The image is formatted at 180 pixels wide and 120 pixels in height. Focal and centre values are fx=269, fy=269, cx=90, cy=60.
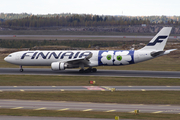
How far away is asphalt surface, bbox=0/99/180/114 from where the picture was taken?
72.3 ft

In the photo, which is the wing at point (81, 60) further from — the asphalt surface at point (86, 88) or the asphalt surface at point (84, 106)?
the asphalt surface at point (84, 106)

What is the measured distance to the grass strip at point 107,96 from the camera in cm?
2602

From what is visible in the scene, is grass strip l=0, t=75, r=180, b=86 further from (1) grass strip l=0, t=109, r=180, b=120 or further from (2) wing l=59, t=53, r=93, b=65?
(1) grass strip l=0, t=109, r=180, b=120

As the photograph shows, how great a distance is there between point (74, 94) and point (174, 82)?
52.2 ft

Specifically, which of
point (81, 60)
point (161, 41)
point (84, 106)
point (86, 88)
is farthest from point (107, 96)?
point (161, 41)

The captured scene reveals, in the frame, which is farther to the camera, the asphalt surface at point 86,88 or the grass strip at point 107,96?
the asphalt surface at point 86,88

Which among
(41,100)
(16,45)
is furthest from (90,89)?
(16,45)

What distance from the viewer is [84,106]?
23.4 m

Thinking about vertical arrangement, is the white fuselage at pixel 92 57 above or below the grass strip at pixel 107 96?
above

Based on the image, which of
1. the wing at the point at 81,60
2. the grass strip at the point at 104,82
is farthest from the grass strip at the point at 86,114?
the wing at the point at 81,60

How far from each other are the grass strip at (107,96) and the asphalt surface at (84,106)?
141cm

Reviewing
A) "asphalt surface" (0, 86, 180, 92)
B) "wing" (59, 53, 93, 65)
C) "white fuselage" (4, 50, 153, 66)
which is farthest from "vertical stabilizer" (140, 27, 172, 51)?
"asphalt surface" (0, 86, 180, 92)

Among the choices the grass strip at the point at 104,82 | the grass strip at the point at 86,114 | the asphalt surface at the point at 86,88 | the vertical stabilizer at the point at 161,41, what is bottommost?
the grass strip at the point at 104,82

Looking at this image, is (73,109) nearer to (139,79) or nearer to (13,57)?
(139,79)
